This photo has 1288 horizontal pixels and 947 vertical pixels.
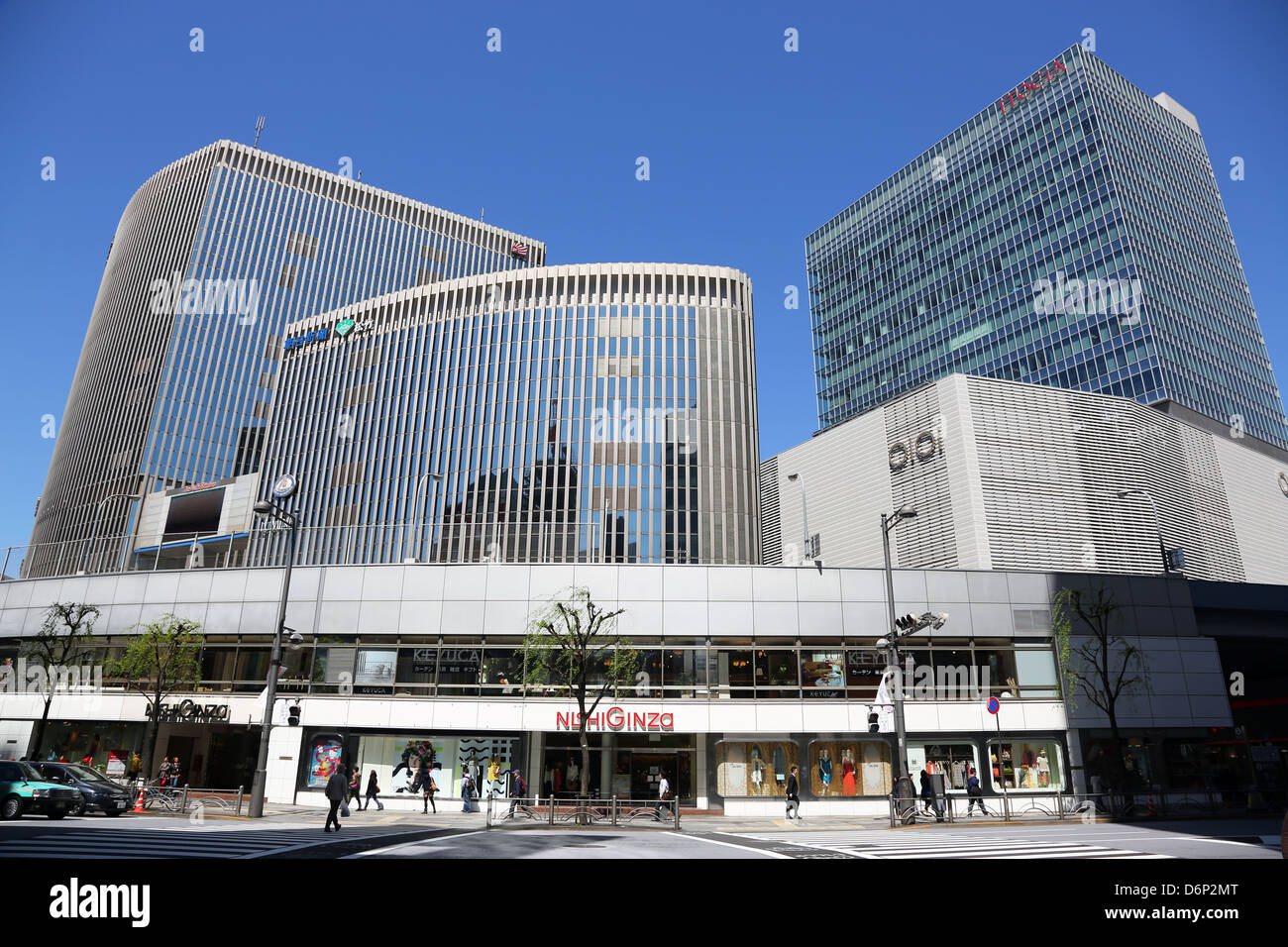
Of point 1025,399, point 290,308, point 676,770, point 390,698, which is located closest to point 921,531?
point 1025,399

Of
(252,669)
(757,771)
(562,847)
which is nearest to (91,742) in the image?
(252,669)

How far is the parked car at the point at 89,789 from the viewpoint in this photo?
23.0m

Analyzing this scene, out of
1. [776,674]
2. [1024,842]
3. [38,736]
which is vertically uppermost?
[776,674]

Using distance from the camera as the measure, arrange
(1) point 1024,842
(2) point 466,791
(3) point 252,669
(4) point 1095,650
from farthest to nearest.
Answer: (3) point 252,669 < (4) point 1095,650 < (2) point 466,791 < (1) point 1024,842

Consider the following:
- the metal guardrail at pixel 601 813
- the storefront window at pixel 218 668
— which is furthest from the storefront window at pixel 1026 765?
the storefront window at pixel 218 668

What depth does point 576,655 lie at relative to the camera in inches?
1249

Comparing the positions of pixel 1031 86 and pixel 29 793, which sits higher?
pixel 1031 86

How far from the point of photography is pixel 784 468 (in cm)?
7556

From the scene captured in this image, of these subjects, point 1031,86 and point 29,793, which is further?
point 1031,86

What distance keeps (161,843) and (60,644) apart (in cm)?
3180

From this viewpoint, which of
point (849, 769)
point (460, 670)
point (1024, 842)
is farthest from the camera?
point (460, 670)

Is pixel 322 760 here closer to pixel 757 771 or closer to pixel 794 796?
pixel 757 771

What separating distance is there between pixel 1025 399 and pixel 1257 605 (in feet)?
77.8
